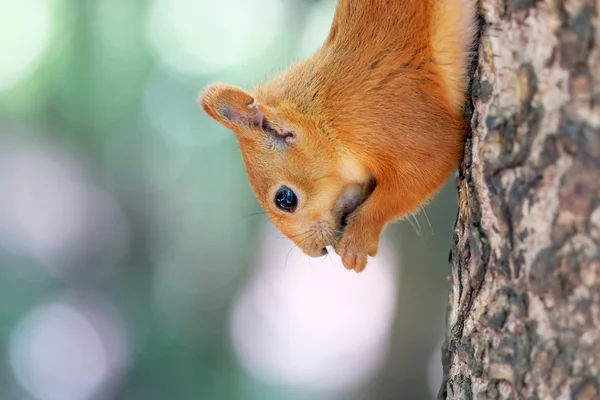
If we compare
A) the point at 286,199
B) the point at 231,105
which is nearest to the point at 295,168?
the point at 286,199

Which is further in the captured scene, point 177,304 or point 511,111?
point 177,304

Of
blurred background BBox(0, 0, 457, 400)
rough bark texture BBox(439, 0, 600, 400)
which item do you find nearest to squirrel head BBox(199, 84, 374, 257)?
rough bark texture BBox(439, 0, 600, 400)

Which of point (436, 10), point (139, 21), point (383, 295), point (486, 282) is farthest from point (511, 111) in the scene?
point (139, 21)

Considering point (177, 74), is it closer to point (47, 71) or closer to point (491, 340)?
point (47, 71)

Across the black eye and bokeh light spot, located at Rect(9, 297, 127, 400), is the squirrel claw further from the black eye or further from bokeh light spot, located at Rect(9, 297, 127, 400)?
bokeh light spot, located at Rect(9, 297, 127, 400)

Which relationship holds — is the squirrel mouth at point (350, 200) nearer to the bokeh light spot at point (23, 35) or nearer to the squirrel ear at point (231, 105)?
the squirrel ear at point (231, 105)
